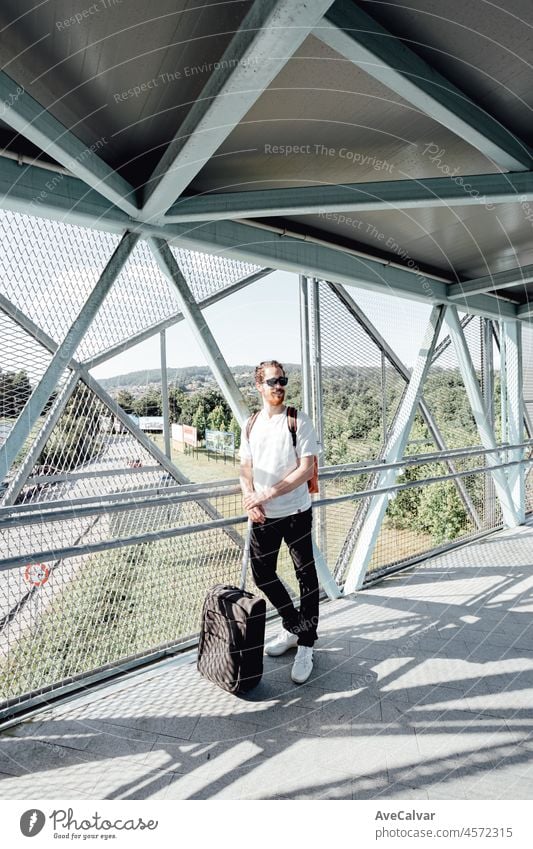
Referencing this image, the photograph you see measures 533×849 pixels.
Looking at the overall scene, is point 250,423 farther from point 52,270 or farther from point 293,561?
point 52,270

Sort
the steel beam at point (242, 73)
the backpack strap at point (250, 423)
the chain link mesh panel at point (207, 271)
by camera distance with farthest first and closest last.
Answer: the chain link mesh panel at point (207, 271) → the backpack strap at point (250, 423) → the steel beam at point (242, 73)

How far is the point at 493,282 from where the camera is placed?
381 cm

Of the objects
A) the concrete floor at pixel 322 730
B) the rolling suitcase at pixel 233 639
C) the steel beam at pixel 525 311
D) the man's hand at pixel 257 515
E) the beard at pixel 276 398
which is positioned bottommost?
the concrete floor at pixel 322 730

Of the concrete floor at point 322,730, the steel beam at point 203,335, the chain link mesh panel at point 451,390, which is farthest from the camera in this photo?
the chain link mesh panel at point 451,390

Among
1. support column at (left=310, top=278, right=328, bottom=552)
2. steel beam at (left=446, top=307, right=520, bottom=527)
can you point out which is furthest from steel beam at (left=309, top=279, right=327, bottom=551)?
steel beam at (left=446, top=307, right=520, bottom=527)

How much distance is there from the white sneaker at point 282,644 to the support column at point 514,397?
3.65 meters

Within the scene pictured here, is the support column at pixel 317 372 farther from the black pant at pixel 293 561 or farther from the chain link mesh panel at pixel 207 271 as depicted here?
the black pant at pixel 293 561

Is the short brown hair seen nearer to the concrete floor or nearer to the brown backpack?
the brown backpack

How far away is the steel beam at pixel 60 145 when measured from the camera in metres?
1.41

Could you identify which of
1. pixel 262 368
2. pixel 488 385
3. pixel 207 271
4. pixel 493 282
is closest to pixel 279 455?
pixel 262 368

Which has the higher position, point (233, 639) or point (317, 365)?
point (317, 365)

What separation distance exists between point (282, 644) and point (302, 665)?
0.70 feet

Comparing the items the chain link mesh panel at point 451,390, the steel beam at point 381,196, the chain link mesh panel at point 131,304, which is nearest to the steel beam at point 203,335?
the chain link mesh panel at point 131,304

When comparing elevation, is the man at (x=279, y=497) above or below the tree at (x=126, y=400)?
below
